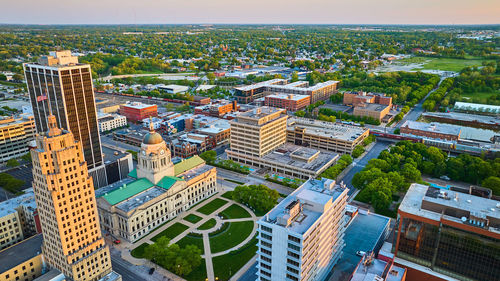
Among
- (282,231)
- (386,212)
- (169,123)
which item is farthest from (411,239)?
(169,123)

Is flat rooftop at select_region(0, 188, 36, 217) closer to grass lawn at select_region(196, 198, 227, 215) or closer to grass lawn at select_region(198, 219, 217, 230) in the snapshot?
grass lawn at select_region(198, 219, 217, 230)

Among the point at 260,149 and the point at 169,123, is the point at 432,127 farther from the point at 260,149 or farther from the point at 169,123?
the point at 169,123

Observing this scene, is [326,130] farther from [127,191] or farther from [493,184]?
[127,191]

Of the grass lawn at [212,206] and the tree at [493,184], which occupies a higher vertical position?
the tree at [493,184]

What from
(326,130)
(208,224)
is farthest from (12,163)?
(326,130)

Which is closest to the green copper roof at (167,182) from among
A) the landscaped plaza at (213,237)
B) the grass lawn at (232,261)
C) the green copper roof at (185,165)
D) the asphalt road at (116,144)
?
the green copper roof at (185,165)

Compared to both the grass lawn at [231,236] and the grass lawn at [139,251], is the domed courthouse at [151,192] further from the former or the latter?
the grass lawn at [231,236]
